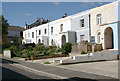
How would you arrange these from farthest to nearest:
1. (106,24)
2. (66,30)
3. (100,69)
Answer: (66,30)
(106,24)
(100,69)

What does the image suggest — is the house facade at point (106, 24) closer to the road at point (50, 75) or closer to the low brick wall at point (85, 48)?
the low brick wall at point (85, 48)

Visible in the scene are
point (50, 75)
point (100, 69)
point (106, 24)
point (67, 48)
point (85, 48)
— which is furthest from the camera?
point (67, 48)

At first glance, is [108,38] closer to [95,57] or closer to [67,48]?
[95,57]

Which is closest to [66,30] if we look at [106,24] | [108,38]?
[108,38]

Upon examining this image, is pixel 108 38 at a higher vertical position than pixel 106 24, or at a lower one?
lower

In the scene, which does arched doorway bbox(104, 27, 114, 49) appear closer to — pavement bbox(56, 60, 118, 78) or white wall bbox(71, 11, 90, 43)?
white wall bbox(71, 11, 90, 43)

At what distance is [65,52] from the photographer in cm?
2414

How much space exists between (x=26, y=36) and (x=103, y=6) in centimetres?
3081

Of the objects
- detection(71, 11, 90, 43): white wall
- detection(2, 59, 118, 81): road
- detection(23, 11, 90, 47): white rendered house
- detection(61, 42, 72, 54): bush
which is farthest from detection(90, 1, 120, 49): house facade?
detection(2, 59, 118, 81): road

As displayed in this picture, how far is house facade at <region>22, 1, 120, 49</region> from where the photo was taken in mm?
21266

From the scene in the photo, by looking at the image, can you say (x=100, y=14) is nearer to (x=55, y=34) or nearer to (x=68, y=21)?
(x=68, y=21)

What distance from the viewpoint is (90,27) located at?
1005 inches

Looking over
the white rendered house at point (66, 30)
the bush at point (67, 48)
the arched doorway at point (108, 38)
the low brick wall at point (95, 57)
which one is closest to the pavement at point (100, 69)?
the low brick wall at point (95, 57)

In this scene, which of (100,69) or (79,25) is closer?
(100,69)
